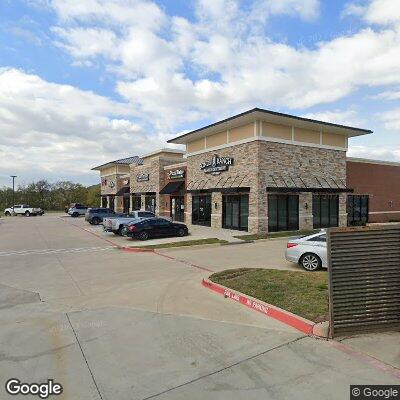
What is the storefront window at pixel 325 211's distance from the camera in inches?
1076

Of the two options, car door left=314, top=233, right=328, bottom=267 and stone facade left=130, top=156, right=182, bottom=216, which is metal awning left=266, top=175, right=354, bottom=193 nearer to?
car door left=314, top=233, right=328, bottom=267

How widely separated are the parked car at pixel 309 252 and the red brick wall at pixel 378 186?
20742 mm

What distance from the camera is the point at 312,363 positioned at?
5.29 meters

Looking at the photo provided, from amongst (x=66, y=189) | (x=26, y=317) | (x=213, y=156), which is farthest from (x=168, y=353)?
(x=66, y=189)

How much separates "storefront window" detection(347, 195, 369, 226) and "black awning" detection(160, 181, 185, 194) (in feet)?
48.6

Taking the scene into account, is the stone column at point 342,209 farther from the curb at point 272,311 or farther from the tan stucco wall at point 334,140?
the curb at point 272,311

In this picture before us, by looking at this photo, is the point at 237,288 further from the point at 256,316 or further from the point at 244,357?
the point at 244,357

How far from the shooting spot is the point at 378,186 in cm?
3394

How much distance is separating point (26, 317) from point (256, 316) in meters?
4.85

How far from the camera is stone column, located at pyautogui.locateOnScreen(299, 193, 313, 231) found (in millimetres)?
26250

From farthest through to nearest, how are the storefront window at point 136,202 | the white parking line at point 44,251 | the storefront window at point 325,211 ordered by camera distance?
the storefront window at point 136,202 → the storefront window at point 325,211 → the white parking line at point 44,251

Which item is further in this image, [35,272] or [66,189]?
[66,189]

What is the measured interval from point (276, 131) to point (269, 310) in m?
19.4

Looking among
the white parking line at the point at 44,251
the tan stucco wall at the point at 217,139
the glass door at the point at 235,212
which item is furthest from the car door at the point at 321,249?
the tan stucco wall at the point at 217,139
